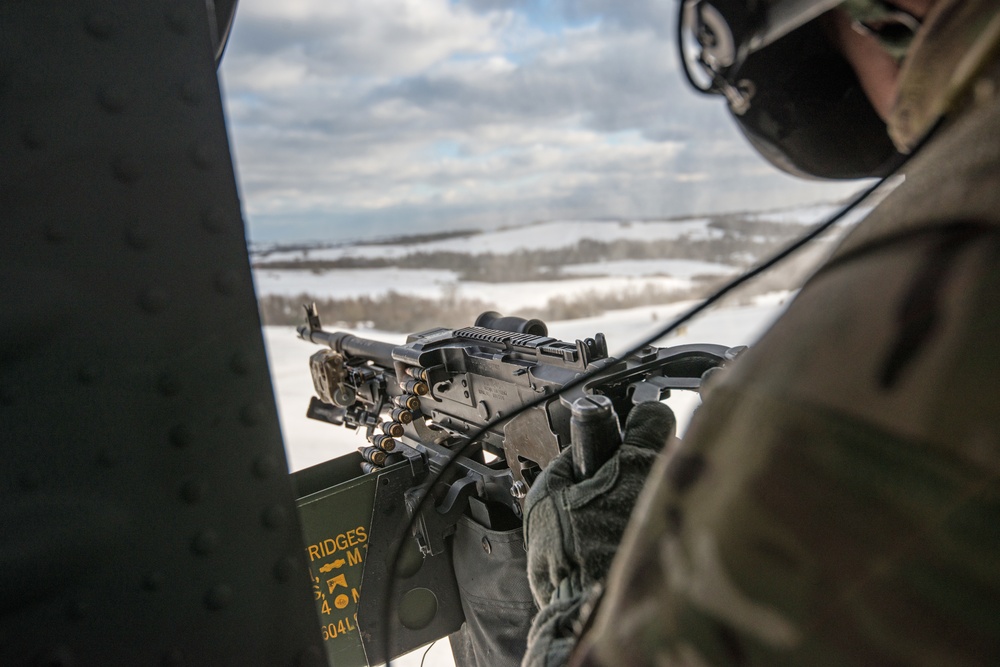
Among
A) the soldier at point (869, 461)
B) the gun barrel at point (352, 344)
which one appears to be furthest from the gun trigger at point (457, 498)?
the soldier at point (869, 461)

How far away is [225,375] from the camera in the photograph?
0.56 metres

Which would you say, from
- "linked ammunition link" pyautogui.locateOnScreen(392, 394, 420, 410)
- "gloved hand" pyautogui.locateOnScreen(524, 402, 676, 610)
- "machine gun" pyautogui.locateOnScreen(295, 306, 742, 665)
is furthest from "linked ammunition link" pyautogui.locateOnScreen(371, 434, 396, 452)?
"gloved hand" pyautogui.locateOnScreen(524, 402, 676, 610)

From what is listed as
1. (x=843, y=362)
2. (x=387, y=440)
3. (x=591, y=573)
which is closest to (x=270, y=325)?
(x=387, y=440)

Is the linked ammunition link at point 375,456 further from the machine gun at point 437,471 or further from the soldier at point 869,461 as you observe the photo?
the soldier at point 869,461

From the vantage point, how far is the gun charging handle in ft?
3.41

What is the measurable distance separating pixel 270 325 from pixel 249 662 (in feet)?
17.7

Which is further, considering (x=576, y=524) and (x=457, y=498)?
(x=457, y=498)

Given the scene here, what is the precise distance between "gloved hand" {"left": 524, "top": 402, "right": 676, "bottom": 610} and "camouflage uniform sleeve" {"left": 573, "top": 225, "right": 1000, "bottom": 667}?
2.00 feet

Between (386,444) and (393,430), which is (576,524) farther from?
→ (393,430)

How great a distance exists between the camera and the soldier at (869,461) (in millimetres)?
286

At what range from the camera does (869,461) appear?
296 millimetres

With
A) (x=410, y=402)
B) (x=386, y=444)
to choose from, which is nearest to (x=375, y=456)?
(x=386, y=444)

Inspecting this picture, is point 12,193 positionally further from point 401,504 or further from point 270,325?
point 270,325

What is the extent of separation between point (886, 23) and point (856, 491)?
40cm
